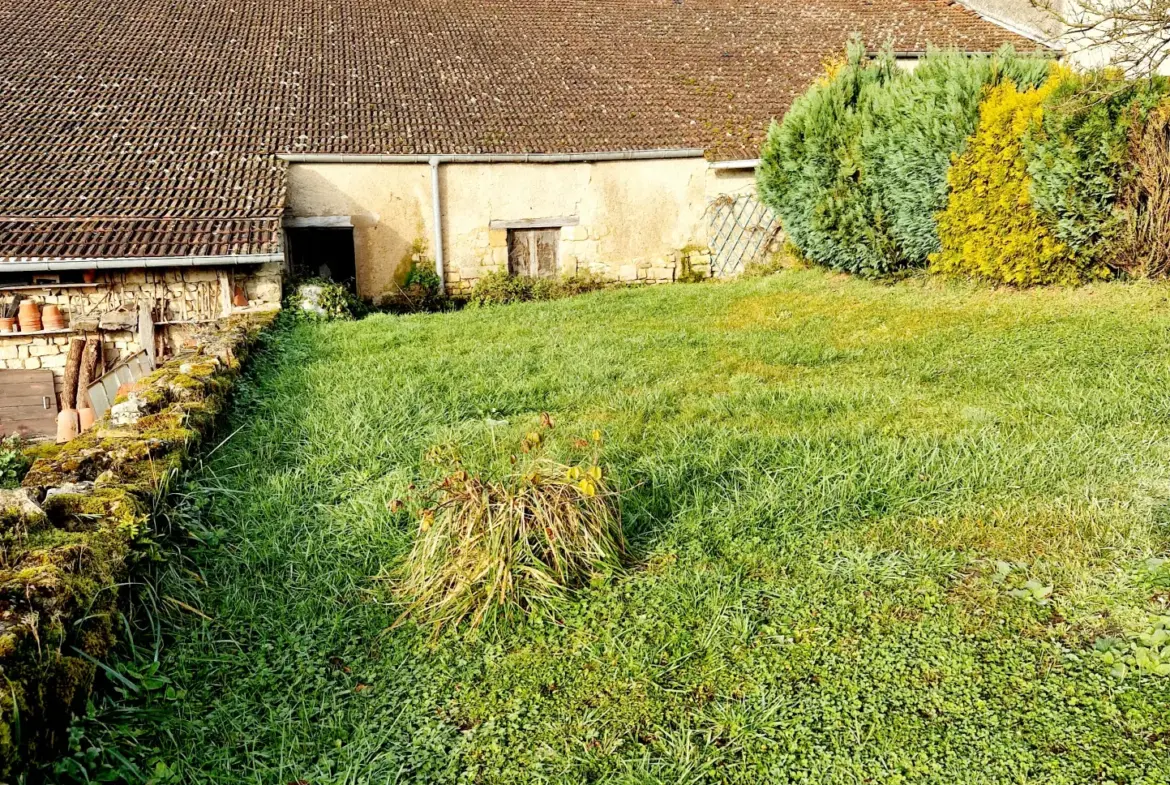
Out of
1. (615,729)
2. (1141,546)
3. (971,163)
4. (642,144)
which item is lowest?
(615,729)

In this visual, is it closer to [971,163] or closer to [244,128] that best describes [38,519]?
[971,163]

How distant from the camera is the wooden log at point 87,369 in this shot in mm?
10957

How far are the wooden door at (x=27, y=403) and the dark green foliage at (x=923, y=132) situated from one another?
11.8 metres

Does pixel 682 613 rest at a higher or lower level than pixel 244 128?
lower

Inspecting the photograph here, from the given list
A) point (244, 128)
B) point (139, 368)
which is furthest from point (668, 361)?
point (244, 128)

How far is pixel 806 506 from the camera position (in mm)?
3715

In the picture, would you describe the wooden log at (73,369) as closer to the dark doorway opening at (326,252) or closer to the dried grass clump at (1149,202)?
the dark doorway opening at (326,252)

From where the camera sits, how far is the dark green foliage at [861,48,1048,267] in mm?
8680

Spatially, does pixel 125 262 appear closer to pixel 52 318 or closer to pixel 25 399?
pixel 52 318

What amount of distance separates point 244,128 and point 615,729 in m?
13.5

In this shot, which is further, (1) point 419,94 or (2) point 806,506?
(1) point 419,94

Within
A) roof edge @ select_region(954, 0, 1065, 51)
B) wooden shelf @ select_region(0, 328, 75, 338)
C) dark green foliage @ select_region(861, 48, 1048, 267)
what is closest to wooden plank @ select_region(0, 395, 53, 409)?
wooden shelf @ select_region(0, 328, 75, 338)

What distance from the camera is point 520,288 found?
13.4 metres

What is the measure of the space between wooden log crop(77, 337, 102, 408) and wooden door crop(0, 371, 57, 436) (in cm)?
54
